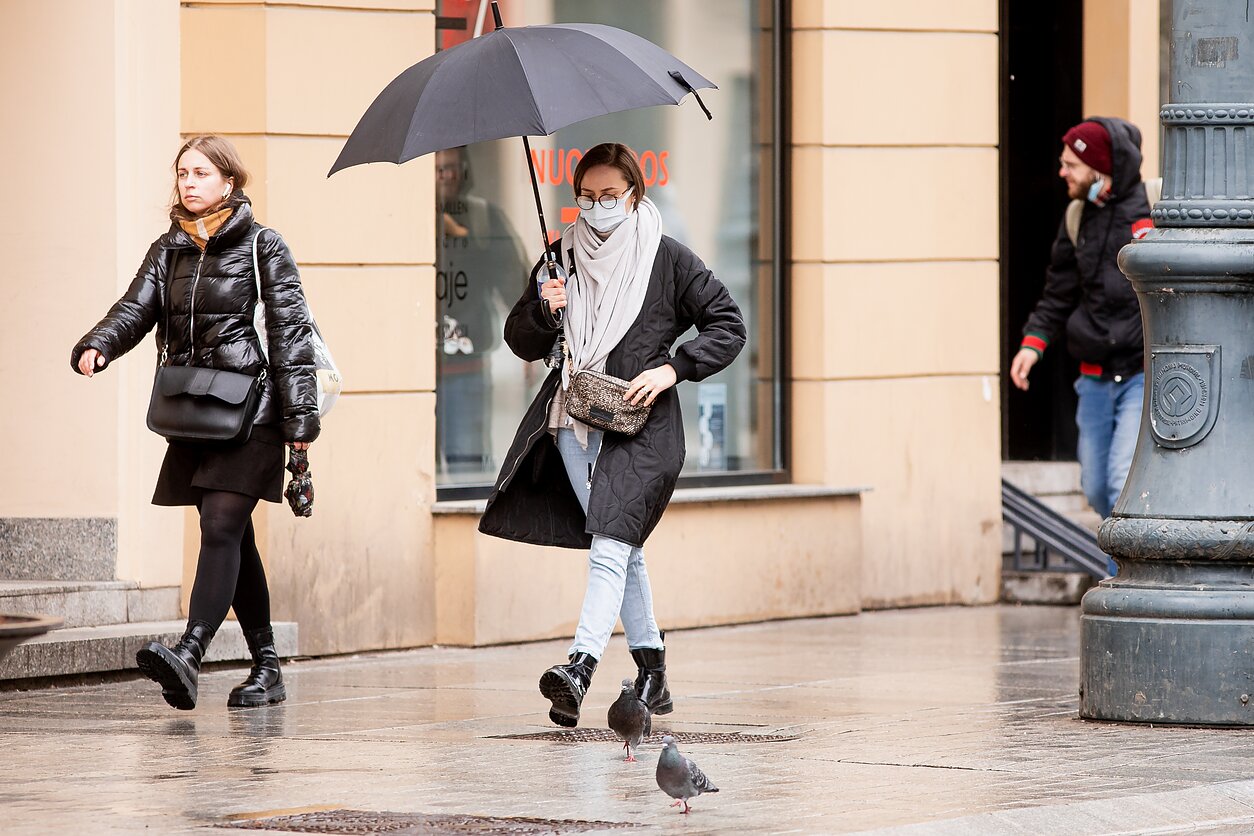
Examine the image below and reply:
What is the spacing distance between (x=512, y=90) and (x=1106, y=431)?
4.19 meters

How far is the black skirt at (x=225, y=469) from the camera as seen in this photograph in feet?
26.0

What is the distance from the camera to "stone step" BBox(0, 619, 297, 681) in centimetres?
861

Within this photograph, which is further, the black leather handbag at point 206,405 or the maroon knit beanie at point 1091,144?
the maroon knit beanie at point 1091,144

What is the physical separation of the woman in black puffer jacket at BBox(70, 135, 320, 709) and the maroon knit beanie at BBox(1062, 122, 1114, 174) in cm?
366

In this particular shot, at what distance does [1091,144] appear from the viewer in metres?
10.1

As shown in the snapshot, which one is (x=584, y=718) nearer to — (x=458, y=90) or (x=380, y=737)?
(x=380, y=737)

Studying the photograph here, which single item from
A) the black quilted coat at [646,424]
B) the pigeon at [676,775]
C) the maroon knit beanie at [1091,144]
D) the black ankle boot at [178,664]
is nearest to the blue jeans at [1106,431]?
the maroon knit beanie at [1091,144]

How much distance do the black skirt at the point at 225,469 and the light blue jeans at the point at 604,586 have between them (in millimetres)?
1051

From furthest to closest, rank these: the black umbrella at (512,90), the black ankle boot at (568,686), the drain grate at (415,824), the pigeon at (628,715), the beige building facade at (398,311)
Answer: the beige building facade at (398,311), the black ankle boot at (568,686), the black umbrella at (512,90), the pigeon at (628,715), the drain grate at (415,824)

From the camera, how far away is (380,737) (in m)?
7.39

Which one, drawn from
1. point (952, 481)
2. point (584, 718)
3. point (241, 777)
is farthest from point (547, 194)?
point (241, 777)

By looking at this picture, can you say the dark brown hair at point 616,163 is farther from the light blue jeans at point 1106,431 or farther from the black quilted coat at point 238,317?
the light blue jeans at point 1106,431

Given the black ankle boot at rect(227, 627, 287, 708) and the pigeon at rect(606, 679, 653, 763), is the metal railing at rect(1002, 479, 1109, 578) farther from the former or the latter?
the pigeon at rect(606, 679, 653, 763)

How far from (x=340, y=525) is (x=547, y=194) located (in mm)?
1918
